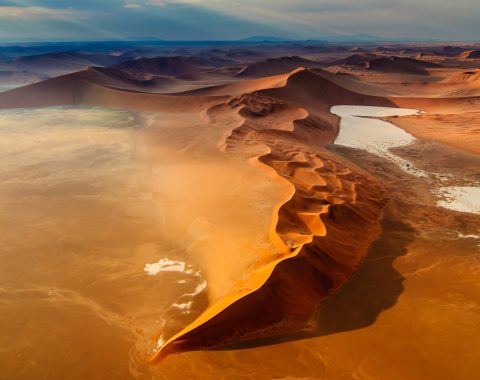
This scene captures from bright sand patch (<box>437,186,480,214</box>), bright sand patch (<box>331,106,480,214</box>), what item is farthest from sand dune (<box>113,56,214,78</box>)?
bright sand patch (<box>437,186,480,214</box>)

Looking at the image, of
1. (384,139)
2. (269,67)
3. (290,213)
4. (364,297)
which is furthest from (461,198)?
(269,67)

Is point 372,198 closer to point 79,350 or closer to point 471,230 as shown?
point 471,230

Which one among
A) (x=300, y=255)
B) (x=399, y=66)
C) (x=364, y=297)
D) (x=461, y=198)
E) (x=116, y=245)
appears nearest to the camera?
(x=364, y=297)

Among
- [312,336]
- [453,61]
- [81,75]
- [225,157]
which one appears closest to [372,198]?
[225,157]

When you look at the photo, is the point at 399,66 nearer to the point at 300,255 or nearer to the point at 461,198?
the point at 461,198

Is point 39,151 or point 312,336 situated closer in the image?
point 312,336

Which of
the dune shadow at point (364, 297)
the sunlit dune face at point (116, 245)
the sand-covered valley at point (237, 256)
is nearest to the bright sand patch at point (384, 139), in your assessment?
the sand-covered valley at point (237, 256)
